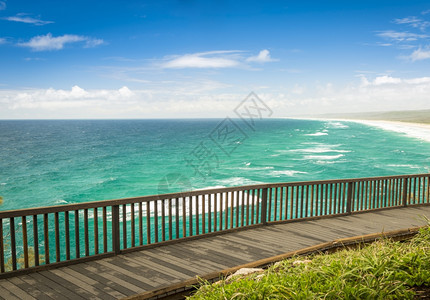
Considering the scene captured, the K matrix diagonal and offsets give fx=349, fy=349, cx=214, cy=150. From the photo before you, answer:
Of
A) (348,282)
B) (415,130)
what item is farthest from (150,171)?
(415,130)

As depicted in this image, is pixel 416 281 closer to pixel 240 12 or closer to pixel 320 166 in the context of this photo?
pixel 320 166

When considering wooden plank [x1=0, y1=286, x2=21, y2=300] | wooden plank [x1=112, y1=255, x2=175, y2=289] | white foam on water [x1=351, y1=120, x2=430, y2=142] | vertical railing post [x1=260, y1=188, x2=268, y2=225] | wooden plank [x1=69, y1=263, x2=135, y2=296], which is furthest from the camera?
white foam on water [x1=351, y1=120, x2=430, y2=142]

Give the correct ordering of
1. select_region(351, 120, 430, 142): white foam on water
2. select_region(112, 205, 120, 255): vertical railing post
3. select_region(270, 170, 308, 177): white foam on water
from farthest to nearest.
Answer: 1. select_region(351, 120, 430, 142): white foam on water
2. select_region(270, 170, 308, 177): white foam on water
3. select_region(112, 205, 120, 255): vertical railing post

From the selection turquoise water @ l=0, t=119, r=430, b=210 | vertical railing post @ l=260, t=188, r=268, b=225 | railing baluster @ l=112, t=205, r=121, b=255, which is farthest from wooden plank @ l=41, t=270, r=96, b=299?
turquoise water @ l=0, t=119, r=430, b=210

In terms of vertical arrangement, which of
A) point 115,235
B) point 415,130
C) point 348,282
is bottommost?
point 415,130

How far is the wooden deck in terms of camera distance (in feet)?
13.2

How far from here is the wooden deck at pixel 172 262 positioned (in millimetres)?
4031

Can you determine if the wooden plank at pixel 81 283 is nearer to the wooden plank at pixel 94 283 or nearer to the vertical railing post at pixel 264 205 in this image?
the wooden plank at pixel 94 283

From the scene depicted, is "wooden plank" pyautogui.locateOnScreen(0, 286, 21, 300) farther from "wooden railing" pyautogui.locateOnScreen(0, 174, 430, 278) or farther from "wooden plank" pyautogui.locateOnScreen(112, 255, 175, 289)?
"wooden plank" pyautogui.locateOnScreen(112, 255, 175, 289)

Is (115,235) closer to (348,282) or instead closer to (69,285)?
(69,285)

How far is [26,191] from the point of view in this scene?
1382 inches

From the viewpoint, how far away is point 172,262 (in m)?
4.90

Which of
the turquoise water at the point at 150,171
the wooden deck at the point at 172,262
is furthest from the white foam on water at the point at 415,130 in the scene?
the wooden deck at the point at 172,262

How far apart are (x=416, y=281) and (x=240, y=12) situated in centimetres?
9534
